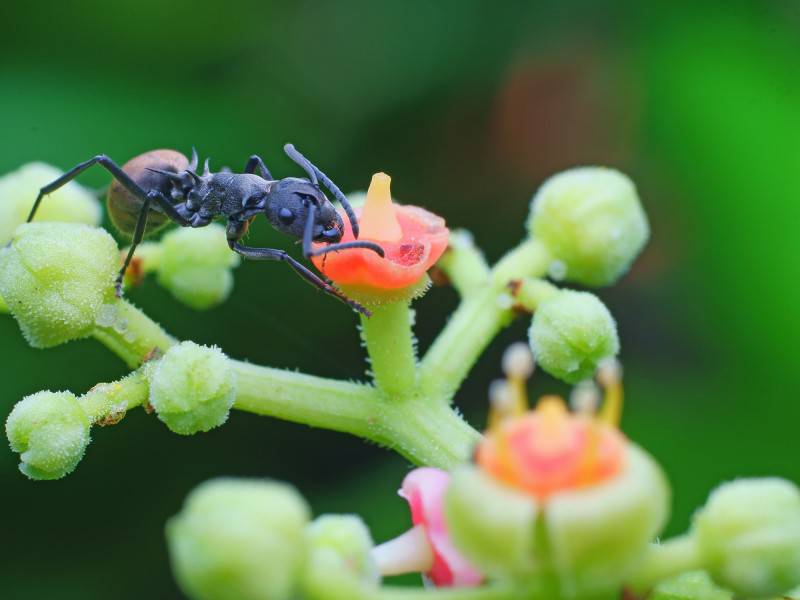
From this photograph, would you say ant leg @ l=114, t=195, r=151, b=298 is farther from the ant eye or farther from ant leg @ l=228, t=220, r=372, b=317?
the ant eye

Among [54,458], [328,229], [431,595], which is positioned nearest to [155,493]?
[328,229]

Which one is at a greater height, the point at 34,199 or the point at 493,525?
the point at 34,199

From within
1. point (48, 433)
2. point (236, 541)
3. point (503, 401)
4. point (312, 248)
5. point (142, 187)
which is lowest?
point (236, 541)

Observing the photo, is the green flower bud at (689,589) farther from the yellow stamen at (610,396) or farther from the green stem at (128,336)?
the green stem at (128,336)

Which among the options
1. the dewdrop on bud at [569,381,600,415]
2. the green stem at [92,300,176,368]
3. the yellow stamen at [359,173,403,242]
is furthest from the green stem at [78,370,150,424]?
the dewdrop on bud at [569,381,600,415]

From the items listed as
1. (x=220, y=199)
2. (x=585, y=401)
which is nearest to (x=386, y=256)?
(x=585, y=401)

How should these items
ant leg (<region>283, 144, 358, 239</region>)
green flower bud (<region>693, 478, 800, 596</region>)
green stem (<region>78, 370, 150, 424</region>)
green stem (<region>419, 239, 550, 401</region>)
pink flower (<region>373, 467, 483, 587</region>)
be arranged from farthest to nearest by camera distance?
1. ant leg (<region>283, 144, 358, 239</region>)
2. green stem (<region>419, 239, 550, 401</region>)
3. green stem (<region>78, 370, 150, 424</region>)
4. pink flower (<region>373, 467, 483, 587</region>)
5. green flower bud (<region>693, 478, 800, 596</region>)

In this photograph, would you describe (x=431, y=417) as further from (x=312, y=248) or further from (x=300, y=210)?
(x=300, y=210)
